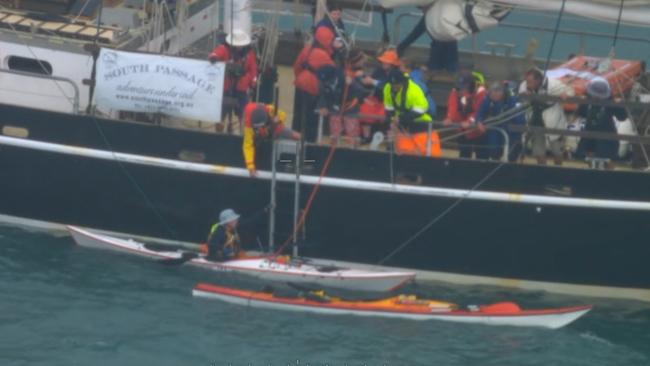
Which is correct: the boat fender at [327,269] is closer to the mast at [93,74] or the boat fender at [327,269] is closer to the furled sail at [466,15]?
the furled sail at [466,15]

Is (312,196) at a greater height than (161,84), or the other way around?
(161,84)

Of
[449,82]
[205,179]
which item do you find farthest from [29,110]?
[449,82]

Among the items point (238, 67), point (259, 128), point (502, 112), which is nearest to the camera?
point (259, 128)

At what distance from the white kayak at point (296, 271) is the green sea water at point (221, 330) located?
168 millimetres

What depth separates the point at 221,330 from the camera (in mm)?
16719

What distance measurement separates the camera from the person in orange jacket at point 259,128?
17.6 m

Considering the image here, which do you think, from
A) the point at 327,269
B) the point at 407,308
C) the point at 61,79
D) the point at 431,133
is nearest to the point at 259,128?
the point at 327,269

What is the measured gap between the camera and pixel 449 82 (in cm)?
1995

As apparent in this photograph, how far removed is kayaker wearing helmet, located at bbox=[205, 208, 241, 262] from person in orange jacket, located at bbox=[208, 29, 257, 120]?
54.1 inches

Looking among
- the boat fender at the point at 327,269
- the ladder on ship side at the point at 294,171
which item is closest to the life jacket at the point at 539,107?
the ladder on ship side at the point at 294,171

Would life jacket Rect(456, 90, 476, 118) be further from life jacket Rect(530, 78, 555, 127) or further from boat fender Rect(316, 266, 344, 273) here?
boat fender Rect(316, 266, 344, 273)

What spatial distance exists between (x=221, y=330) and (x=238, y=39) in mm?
3811

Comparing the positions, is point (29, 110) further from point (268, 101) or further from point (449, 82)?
point (449, 82)

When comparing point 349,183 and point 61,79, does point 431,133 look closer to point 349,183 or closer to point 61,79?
point 349,183
